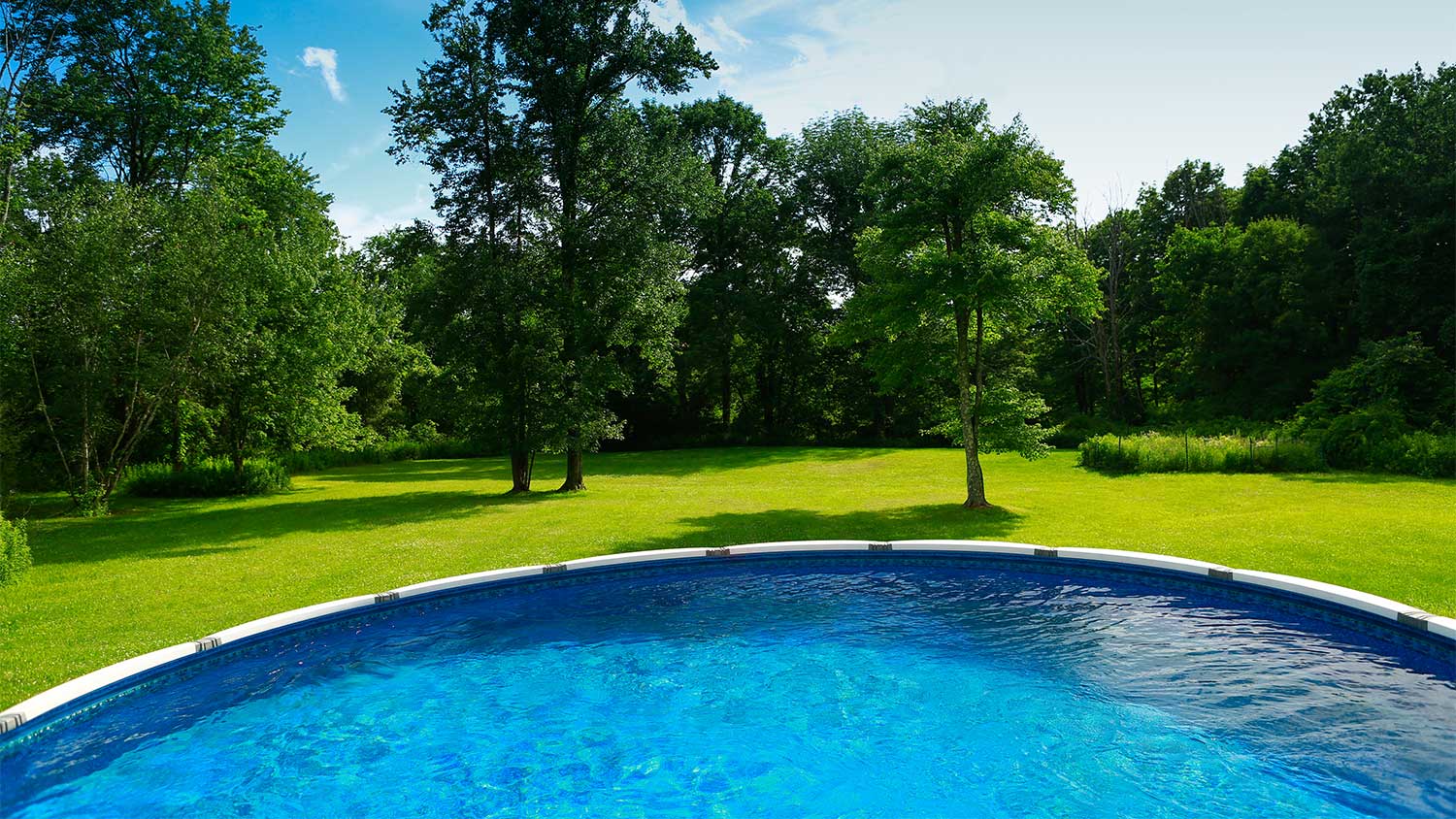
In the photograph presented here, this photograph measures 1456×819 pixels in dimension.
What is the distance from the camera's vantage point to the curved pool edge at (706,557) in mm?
7062

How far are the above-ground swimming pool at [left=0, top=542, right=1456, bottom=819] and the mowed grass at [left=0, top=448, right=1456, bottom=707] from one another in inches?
41.9

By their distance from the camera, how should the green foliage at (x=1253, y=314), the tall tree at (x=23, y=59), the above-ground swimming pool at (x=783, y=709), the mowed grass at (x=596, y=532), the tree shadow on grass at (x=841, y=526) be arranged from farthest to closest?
the green foliage at (x=1253, y=314) < the tall tree at (x=23, y=59) < the tree shadow on grass at (x=841, y=526) < the mowed grass at (x=596, y=532) < the above-ground swimming pool at (x=783, y=709)

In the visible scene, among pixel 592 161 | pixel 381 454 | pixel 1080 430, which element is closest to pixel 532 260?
pixel 592 161

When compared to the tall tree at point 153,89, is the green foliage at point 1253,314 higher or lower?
lower

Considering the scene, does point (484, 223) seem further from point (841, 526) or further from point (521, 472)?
point (841, 526)

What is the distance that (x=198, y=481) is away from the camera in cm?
2397

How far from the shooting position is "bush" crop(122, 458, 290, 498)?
23.9 meters

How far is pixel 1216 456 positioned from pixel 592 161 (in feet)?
68.6

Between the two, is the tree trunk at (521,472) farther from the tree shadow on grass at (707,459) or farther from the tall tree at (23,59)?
the tall tree at (23,59)

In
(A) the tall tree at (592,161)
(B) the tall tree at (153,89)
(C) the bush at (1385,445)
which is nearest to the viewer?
(C) the bush at (1385,445)

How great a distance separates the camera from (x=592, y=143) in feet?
72.7

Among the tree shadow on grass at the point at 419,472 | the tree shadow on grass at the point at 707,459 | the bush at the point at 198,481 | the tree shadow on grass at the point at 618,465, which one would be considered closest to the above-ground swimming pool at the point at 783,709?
the tree shadow on grass at the point at 618,465

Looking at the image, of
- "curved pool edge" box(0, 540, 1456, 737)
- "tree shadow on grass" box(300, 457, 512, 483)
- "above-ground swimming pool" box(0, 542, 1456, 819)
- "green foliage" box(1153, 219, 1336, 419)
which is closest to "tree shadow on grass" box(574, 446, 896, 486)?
"tree shadow on grass" box(300, 457, 512, 483)

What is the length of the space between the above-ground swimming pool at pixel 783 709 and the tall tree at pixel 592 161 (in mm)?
11428
